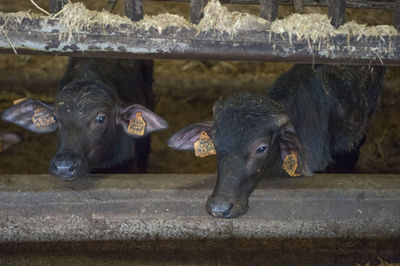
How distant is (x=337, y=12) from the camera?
8.45 feet

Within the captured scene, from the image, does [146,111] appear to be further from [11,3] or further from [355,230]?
[11,3]

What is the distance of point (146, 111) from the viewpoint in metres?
3.88

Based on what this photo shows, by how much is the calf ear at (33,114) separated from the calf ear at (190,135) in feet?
3.89

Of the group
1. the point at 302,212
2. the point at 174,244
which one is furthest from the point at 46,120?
the point at 302,212

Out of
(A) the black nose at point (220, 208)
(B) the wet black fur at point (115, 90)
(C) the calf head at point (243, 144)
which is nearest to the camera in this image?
(A) the black nose at point (220, 208)

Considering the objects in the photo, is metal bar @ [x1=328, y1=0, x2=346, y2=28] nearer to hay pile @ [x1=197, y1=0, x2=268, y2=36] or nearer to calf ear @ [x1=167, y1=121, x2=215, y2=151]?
hay pile @ [x1=197, y1=0, x2=268, y2=36]

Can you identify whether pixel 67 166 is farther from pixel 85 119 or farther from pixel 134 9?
pixel 134 9

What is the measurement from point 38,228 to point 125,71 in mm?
2246

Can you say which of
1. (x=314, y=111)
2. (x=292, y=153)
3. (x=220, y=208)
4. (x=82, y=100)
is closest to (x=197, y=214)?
(x=220, y=208)

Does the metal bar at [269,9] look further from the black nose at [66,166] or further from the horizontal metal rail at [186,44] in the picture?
the black nose at [66,166]

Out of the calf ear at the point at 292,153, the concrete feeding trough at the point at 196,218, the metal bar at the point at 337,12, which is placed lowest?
the concrete feeding trough at the point at 196,218

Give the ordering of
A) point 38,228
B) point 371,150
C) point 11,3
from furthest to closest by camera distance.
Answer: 1. point 11,3
2. point 371,150
3. point 38,228

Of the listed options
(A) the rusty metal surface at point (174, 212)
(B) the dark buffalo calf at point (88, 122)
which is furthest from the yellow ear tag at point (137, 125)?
(A) the rusty metal surface at point (174, 212)

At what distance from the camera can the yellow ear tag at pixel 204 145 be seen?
3.45 meters
